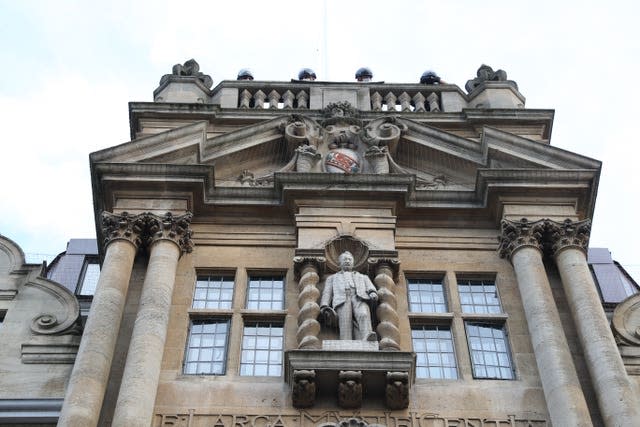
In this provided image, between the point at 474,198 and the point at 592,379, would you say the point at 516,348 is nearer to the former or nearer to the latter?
the point at 592,379

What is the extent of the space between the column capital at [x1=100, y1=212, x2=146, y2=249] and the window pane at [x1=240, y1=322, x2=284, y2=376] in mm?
2844

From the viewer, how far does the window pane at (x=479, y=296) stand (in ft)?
65.9

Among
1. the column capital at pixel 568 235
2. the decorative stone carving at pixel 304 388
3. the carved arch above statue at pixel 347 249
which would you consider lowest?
the decorative stone carving at pixel 304 388

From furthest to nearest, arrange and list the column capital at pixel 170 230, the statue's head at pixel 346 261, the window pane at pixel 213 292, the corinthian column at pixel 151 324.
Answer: the column capital at pixel 170 230 < the window pane at pixel 213 292 < the statue's head at pixel 346 261 < the corinthian column at pixel 151 324

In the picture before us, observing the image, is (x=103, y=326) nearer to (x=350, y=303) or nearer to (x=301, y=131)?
(x=350, y=303)

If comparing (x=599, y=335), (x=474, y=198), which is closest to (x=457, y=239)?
(x=474, y=198)

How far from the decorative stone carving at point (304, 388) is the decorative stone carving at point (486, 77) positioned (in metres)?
11.3

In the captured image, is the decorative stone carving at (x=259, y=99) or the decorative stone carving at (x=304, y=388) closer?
the decorative stone carving at (x=304, y=388)

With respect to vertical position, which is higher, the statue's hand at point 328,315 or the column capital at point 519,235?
the column capital at point 519,235

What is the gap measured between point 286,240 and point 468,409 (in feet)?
18.2

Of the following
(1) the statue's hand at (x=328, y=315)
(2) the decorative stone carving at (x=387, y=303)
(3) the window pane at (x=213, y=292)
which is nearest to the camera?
(2) the decorative stone carving at (x=387, y=303)

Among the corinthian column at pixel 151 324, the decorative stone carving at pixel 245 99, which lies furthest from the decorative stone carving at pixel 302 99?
the corinthian column at pixel 151 324

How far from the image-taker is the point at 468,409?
57.8 ft

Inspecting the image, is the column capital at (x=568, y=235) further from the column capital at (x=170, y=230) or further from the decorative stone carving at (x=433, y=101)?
the column capital at (x=170, y=230)
